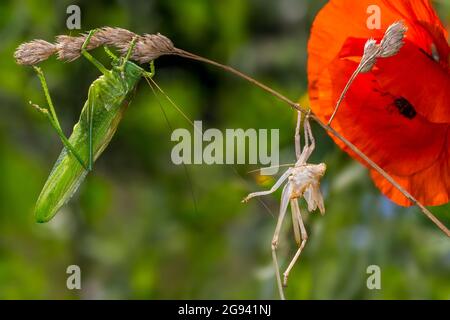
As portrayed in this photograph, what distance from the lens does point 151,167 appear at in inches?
90.4

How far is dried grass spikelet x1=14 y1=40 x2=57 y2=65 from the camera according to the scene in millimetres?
940

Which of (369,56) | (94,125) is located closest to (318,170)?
(369,56)

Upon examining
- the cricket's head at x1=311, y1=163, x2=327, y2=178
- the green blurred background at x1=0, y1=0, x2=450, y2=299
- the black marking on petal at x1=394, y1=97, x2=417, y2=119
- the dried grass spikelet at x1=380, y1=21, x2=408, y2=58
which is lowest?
the cricket's head at x1=311, y1=163, x2=327, y2=178

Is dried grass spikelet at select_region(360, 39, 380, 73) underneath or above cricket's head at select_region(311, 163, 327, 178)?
above

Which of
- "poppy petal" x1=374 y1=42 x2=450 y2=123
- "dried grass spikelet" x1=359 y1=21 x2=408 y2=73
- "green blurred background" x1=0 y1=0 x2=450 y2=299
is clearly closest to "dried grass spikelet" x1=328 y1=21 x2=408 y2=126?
"dried grass spikelet" x1=359 y1=21 x2=408 y2=73

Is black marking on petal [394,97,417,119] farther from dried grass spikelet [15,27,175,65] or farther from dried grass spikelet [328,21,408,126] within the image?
dried grass spikelet [15,27,175,65]

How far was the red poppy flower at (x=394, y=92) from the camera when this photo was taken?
107cm

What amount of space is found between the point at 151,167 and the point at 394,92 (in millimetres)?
1233

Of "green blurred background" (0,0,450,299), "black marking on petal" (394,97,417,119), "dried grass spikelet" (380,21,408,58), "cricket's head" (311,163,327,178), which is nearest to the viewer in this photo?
"dried grass spikelet" (380,21,408,58)

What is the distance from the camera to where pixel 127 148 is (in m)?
2.29

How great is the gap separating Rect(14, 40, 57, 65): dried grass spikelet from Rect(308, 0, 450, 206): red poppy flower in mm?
303

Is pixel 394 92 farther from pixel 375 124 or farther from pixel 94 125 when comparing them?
pixel 94 125

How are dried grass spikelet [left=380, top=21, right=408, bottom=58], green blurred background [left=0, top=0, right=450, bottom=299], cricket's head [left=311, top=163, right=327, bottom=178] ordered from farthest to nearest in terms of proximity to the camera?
green blurred background [left=0, top=0, right=450, bottom=299], cricket's head [left=311, top=163, right=327, bottom=178], dried grass spikelet [left=380, top=21, right=408, bottom=58]
